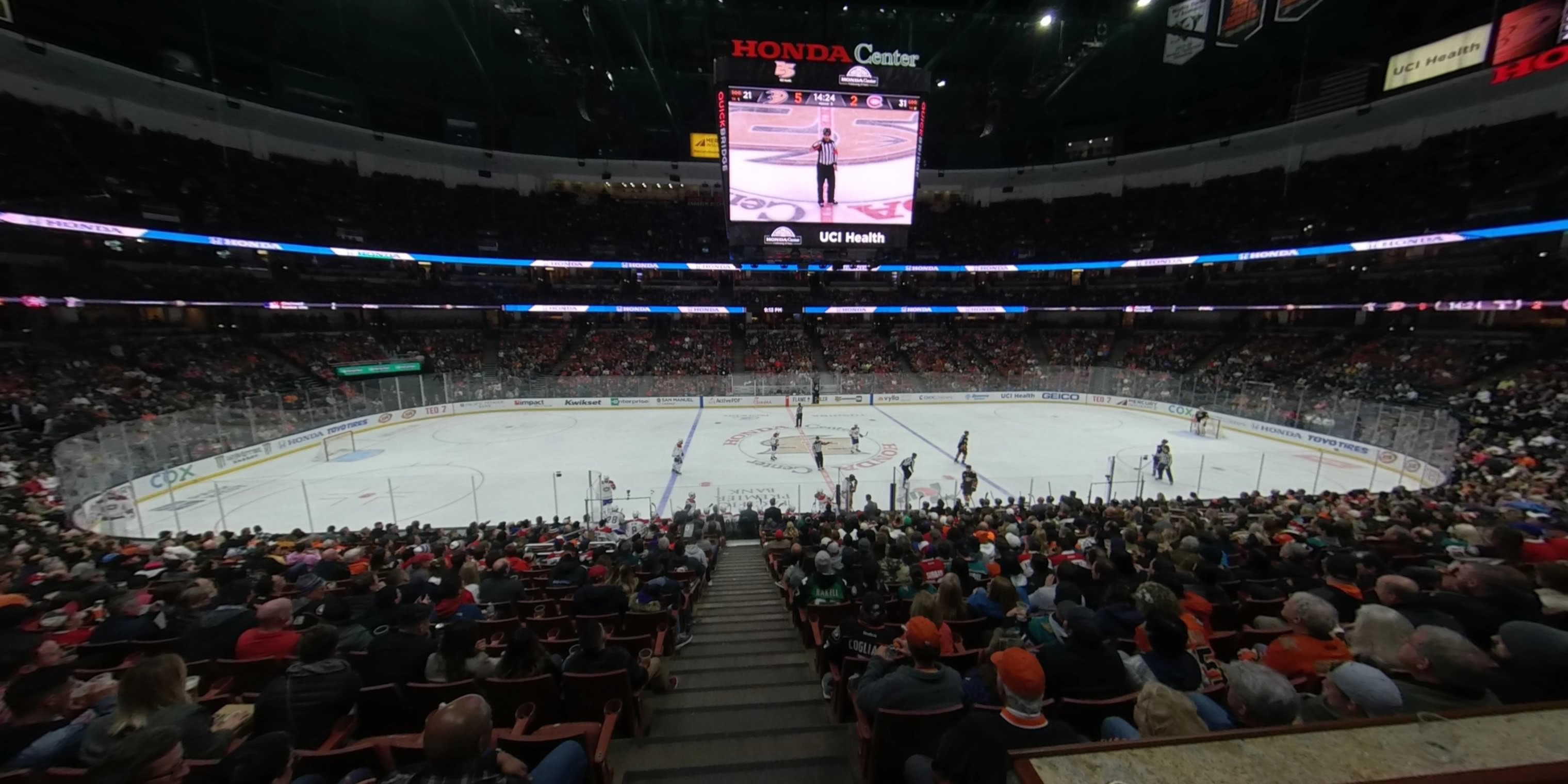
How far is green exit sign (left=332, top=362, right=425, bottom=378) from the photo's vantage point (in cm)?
2967

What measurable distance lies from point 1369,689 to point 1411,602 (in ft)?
7.47

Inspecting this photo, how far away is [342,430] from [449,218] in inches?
847

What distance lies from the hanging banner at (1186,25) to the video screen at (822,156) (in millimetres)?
8614

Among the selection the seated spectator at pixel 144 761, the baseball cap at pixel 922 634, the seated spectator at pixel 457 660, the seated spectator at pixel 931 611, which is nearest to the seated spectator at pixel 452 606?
the seated spectator at pixel 457 660

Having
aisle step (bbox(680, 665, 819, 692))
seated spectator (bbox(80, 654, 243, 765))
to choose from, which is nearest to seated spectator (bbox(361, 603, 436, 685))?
seated spectator (bbox(80, 654, 243, 765))

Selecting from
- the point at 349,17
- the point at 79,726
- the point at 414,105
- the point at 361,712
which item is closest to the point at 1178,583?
the point at 361,712

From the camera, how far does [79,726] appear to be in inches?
112

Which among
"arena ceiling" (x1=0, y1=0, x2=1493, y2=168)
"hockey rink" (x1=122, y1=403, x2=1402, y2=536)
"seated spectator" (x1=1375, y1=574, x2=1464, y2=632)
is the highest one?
"arena ceiling" (x1=0, y1=0, x2=1493, y2=168)

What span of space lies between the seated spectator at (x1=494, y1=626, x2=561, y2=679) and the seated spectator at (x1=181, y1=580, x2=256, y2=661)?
2553 millimetres

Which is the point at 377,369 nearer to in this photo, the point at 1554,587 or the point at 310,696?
the point at 310,696

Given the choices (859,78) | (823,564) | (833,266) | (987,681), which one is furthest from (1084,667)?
(859,78)

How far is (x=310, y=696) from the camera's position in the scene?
3.18 m

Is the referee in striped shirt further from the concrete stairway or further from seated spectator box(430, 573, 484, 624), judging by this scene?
seated spectator box(430, 573, 484, 624)

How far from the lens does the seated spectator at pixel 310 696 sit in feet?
10.4
